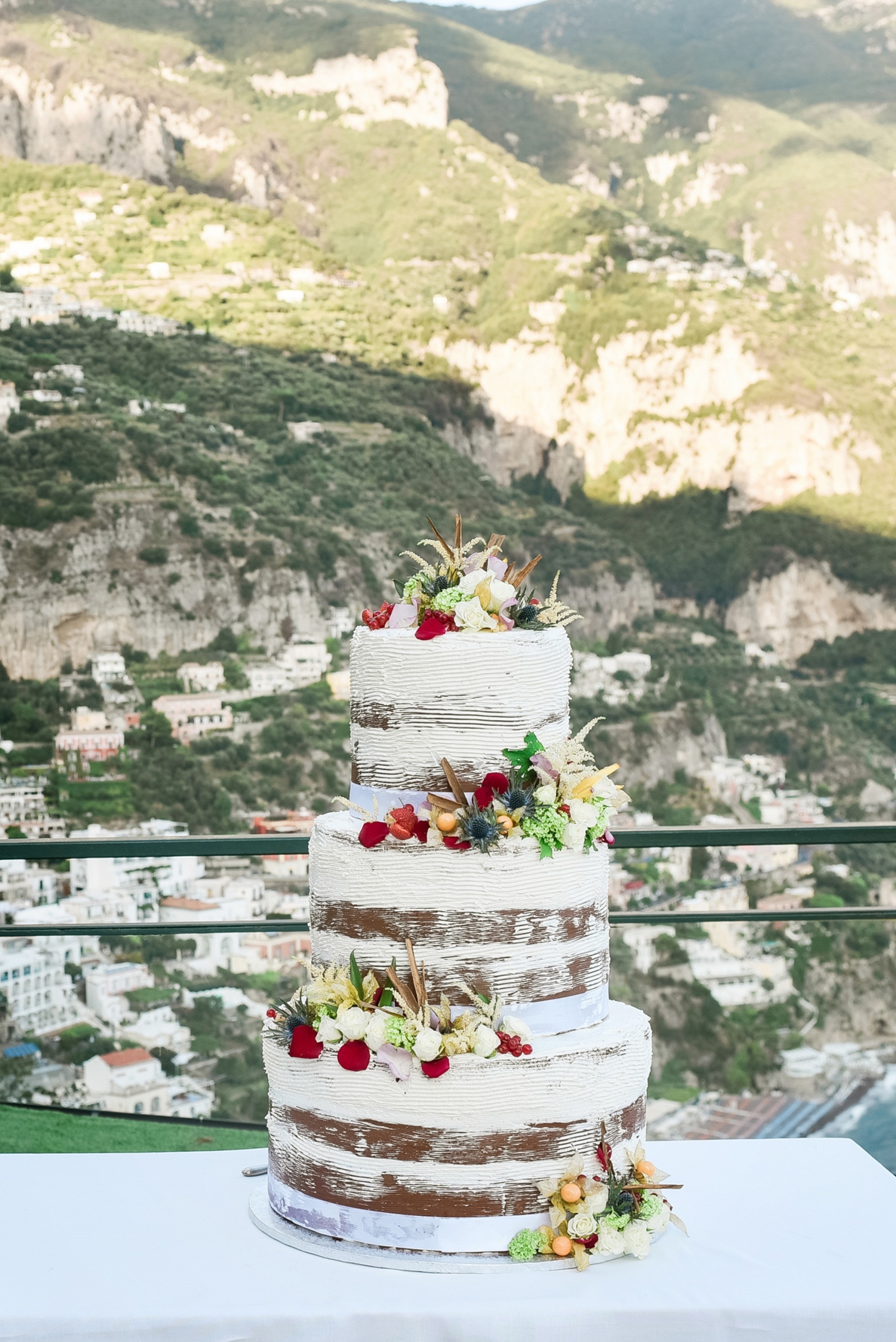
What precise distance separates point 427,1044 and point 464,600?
67cm

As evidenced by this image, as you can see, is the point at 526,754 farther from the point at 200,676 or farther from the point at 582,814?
the point at 200,676

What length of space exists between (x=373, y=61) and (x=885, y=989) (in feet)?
44.5

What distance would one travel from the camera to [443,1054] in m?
1.87

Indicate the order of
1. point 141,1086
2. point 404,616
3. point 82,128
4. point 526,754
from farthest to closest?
1. point 82,128
2. point 141,1086
3. point 404,616
4. point 526,754

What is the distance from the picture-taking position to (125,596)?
47.2 feet

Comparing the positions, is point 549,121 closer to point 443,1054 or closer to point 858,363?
point 858,363

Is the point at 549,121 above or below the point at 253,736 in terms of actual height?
above

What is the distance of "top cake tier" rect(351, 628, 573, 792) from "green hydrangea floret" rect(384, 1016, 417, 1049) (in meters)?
0.35

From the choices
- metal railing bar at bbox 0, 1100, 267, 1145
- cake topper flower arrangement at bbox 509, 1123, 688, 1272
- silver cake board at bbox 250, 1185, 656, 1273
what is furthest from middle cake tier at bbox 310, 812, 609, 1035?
metal railing bar at bbox 0, 1100, 267, 1145

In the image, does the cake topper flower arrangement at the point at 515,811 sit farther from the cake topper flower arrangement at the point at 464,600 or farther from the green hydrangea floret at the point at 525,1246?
the green hydrangea floret at the point at 525,1246

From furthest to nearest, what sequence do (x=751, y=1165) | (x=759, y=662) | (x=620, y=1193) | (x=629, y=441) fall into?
1. (x=629, y=441)
2. (x=759, y=662)
3. (x=751, y=1165)
4. (x=620, y=1193)

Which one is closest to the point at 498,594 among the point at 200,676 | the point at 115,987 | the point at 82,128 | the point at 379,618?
the point at 379,618

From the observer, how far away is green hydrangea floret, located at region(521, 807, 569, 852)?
193 centimetres

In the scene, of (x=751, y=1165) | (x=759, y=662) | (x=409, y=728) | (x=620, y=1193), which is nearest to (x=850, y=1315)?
(x=620, y=1193)
